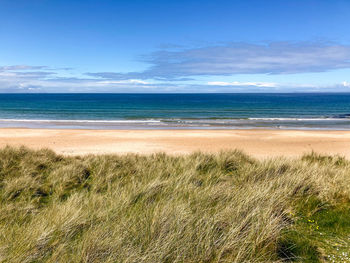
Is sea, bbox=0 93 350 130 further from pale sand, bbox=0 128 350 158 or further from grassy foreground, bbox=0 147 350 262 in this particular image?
grassy foreground, bbox=0 147 350 262

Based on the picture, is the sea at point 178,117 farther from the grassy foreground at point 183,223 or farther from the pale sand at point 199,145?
the grassy foreground at point 183,223

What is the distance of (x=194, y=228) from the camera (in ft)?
12.1

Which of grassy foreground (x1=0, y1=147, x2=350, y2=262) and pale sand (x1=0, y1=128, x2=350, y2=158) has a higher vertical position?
grassy foreground (x1=0, y1=147, x2=350, y2=262)

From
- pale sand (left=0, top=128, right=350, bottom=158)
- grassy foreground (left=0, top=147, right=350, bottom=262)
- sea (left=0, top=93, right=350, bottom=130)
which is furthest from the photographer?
sea (left=0, top=93, right=350, bottom=130)

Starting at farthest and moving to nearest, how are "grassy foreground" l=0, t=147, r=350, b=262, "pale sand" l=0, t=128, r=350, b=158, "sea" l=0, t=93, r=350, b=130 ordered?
"sea" l=0, t=93, r=350, b=130
"pale sand" l=0, t=128, r=350, b=158
"grassy foreground" l=0, t=147, r=350, b=262

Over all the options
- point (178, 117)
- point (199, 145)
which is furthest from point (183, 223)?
point (178, 117)

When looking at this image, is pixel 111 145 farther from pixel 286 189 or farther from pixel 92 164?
pixel 286 189

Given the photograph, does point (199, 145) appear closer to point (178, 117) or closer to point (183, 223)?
point (183, 223)

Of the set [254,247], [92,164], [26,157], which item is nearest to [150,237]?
[254,247]

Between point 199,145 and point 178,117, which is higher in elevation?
point 178,117

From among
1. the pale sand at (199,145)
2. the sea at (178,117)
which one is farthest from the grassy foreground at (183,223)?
the sea at (178,117)

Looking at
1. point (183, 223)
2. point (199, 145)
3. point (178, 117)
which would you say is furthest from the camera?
point (178, 117)

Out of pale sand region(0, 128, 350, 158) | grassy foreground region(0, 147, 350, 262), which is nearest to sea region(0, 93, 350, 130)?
pale sand region(0, 128, 350, 158)

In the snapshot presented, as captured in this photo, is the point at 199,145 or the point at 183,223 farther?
the point at 199,145
